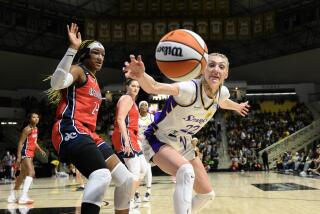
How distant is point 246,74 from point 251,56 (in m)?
1.54

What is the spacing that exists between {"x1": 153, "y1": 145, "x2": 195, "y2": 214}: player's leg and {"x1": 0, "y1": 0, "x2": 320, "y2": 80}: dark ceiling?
74.0ft

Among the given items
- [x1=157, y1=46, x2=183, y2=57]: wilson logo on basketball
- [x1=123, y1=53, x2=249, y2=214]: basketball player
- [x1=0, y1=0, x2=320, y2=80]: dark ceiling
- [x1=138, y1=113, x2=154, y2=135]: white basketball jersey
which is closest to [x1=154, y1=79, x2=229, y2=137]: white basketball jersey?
[x1=123, y1=53, x2=249, y2=214]: basketball player

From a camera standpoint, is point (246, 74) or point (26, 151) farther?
point (246, 74)

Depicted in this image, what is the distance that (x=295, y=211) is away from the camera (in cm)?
659

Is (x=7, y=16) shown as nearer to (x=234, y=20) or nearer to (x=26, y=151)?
(x=234, y=20)

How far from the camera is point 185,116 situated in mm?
4430

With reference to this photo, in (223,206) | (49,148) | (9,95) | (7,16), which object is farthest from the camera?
(9,95)

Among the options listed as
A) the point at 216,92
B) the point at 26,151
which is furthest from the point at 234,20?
the point at 216,92

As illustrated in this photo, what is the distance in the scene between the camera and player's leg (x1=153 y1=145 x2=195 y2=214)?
13.3 ft

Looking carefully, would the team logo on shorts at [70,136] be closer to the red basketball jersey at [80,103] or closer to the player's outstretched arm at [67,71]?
the red basketball jersey at [80,103]

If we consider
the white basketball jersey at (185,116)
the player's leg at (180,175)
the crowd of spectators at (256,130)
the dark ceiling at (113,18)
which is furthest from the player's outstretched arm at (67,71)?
the dark ceiling at (113,18)

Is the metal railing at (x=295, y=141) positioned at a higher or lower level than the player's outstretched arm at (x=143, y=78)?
lower

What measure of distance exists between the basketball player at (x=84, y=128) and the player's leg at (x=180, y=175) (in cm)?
46

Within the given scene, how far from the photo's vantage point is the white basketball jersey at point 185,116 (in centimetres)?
438
